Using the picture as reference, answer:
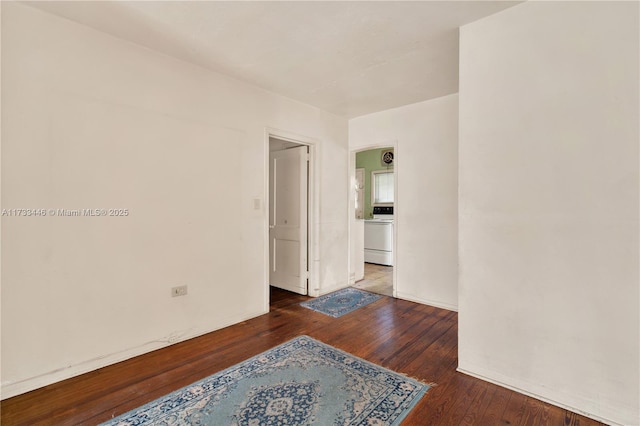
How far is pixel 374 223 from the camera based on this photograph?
6.34m

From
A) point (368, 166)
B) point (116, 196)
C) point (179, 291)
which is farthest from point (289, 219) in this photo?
point (368, 166)

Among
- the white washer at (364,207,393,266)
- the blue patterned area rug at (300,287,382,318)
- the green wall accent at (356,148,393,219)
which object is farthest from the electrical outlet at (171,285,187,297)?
the green wall accent at (356,148,393,219)

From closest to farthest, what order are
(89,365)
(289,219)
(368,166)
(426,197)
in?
1. (89,365)
2. (426,197)
3. (289,219)
4. (368,166)

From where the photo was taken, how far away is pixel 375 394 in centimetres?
198

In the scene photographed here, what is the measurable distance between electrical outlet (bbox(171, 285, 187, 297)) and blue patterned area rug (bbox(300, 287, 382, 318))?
1.52 m

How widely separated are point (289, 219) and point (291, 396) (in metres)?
2.73

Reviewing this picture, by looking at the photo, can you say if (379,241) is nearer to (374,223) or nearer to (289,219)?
(374,223)

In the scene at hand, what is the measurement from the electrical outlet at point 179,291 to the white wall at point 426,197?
106 inches

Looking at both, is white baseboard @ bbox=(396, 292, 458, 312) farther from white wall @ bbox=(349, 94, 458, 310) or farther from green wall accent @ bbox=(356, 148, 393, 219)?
green wall accent @ bbox=(356, 148, 393, 219)

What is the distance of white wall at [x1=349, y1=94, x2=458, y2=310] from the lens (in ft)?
11.9

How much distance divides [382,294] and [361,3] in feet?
11.5

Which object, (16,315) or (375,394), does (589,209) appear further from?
(16,315)

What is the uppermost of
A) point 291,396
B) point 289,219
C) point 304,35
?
point 304,35

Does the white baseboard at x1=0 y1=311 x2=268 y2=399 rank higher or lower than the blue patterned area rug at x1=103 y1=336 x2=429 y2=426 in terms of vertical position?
higher
